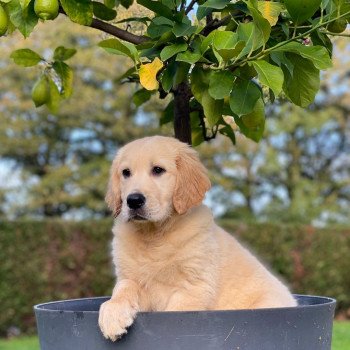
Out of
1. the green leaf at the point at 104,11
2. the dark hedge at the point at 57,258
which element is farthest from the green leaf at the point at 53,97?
the dark hedge at the point at 57,258

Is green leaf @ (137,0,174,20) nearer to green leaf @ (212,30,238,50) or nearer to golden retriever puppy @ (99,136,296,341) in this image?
green leaf @ (212,30,238,50)

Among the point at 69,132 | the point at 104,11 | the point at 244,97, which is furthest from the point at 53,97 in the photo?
the point at 69,132

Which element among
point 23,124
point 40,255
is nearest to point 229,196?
point 23,124

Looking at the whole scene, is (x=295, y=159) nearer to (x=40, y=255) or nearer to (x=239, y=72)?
(x=40, y=255)

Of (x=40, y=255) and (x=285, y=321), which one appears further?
(x=40, y=255)

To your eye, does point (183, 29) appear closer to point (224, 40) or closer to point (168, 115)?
point (224, 40)

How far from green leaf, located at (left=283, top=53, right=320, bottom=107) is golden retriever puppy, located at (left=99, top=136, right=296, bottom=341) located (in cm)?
53

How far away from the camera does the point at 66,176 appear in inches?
715

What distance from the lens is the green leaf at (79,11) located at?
2131mm

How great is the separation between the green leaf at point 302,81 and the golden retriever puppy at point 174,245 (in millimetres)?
534

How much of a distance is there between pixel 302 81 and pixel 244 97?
0.20m

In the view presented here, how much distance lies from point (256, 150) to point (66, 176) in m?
5.08

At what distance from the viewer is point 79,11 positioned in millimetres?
2145

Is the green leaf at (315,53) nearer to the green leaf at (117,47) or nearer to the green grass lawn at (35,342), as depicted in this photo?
the green leaf at (117,47)
